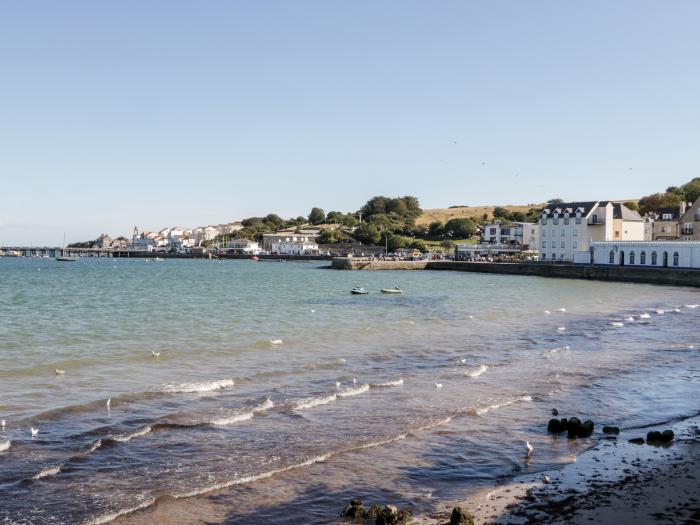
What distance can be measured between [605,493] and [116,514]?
7506 mm

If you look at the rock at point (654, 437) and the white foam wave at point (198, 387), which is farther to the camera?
the white foam wave at point (198, 387)

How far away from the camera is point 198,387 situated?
57.7ft

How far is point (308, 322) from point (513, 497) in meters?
24.2

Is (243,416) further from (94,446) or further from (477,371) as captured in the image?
(477,371)

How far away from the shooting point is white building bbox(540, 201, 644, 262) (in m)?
90.6

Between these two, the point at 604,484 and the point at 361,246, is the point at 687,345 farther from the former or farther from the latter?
the point at 361,246

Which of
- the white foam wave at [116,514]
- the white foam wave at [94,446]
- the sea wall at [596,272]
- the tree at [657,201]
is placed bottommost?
the white foam wave at [116,514]

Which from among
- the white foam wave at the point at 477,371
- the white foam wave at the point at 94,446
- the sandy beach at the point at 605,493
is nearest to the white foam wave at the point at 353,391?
the white foam wave at the point at 477,371

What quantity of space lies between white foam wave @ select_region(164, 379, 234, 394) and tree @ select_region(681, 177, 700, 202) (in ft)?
426

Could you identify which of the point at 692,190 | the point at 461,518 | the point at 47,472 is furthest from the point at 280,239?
the point at 461,518

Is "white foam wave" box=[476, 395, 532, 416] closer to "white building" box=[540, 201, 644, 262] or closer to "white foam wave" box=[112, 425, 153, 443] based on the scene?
"white foam wave" box=[112, 425, 153, 443]

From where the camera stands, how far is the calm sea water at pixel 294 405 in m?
10.6

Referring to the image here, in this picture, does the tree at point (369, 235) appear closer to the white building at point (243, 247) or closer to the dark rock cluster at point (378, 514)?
the white building at point (243, 247)

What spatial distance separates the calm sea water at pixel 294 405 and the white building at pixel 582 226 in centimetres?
5956
